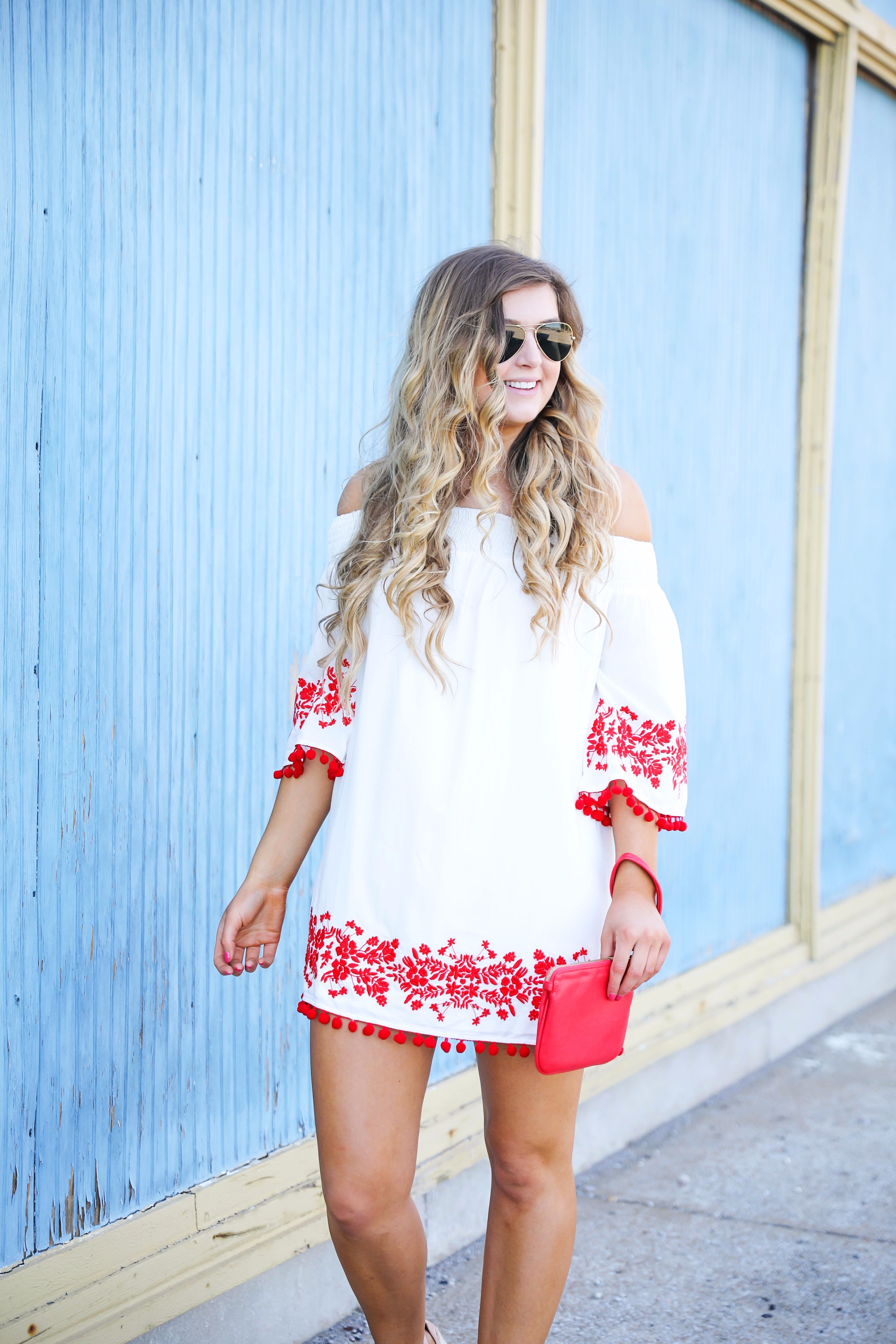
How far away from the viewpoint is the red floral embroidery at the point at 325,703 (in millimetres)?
2053

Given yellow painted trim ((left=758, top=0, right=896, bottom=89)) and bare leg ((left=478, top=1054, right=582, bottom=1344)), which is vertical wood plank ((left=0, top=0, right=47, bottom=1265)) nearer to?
bare leg ((left=478, top=1054, right=582, bottom=1344))

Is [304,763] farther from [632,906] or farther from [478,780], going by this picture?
[632,906]

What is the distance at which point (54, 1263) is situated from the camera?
222 cm

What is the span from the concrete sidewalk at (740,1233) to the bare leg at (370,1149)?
0.79 meters

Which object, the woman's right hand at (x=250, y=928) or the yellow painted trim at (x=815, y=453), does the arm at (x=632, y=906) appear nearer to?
the woman's right hand at (x=250, y=928)

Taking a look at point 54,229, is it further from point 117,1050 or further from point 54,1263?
point 54,1263

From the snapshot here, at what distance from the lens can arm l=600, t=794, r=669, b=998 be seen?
1.87 meters

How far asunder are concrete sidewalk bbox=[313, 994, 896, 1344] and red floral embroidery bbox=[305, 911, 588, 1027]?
42.9 inches

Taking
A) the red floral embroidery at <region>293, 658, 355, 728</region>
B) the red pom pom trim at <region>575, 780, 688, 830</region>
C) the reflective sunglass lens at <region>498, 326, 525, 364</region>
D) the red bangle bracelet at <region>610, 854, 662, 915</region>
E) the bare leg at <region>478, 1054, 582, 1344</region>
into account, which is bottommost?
the bare leg at <region>478, 1054, 582, 1344</region>

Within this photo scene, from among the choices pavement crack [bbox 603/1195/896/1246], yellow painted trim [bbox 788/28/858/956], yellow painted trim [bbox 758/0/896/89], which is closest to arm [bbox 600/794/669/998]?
pavement crack [bbox 603/1195/896/1246]

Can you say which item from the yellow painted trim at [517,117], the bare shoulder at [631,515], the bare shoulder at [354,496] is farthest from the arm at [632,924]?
the yellow painted trim at [517,117]


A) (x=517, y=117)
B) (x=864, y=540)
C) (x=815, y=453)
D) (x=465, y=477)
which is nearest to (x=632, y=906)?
(x=465, y=477)

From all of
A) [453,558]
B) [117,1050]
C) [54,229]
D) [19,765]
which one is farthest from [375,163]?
[117,1050]

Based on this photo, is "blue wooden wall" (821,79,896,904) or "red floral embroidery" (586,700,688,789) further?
"blue wooden wall" (821,79,896,904)
